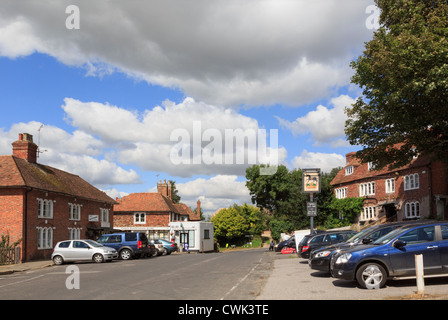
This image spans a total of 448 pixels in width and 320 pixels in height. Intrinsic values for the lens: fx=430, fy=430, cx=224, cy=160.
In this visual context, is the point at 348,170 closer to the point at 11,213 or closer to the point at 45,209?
the point at 45,209

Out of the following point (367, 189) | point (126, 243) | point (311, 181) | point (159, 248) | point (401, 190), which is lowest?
point (159, 248)

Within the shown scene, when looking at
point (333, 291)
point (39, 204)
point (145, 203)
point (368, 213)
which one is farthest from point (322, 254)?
point (145, 203)

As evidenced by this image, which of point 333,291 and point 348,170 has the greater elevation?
point 348,170

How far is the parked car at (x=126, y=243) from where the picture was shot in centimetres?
3011

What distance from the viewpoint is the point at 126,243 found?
99.5 feet

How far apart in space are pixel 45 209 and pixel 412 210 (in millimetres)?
32237

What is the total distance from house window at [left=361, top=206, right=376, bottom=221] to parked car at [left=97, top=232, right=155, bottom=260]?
87.4 feet

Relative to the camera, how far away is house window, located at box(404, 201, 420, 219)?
39.7 m

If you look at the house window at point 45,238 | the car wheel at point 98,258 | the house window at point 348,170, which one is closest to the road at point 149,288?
the car wheel at point 98,258

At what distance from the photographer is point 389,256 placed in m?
11.3

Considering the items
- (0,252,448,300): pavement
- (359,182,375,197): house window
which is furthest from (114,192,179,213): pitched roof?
(0,252,448,300): pavement

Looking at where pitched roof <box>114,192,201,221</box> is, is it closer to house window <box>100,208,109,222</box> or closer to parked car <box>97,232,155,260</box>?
Result: house window <box>100,208,109,222</box>

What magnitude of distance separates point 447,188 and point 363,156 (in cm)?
1379
